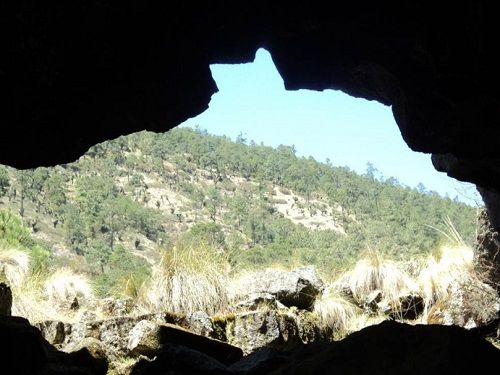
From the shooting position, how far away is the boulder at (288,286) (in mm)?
7359

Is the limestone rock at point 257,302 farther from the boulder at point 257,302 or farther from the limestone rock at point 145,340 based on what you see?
the limestone rock at point 145,340

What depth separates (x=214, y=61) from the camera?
410 centimetres

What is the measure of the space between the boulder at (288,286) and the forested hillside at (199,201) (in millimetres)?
23727

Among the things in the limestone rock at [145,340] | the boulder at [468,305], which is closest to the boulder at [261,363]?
the limestone rock at [145,340]

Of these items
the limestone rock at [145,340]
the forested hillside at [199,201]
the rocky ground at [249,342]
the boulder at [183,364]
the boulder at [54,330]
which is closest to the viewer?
the rocky ground at [249,342]

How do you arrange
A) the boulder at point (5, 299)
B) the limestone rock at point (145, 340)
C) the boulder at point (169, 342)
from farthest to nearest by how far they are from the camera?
the boulder at point (5, 299) → the limestone rock at point (145, 340) → the boulder at point (169, 342)

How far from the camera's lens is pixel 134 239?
58.9 metres

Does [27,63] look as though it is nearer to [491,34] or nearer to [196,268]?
[491,34]

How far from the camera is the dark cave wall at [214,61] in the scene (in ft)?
9.71

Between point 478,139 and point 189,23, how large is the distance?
2.18m

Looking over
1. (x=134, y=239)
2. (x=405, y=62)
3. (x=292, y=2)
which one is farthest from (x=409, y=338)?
(x=134, y=239)

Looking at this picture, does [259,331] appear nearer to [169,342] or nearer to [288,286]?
[288,286]

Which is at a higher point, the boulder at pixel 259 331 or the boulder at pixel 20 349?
the boulder at pixel 20 349

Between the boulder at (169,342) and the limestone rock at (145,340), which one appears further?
the limestone rock at (145,340)
